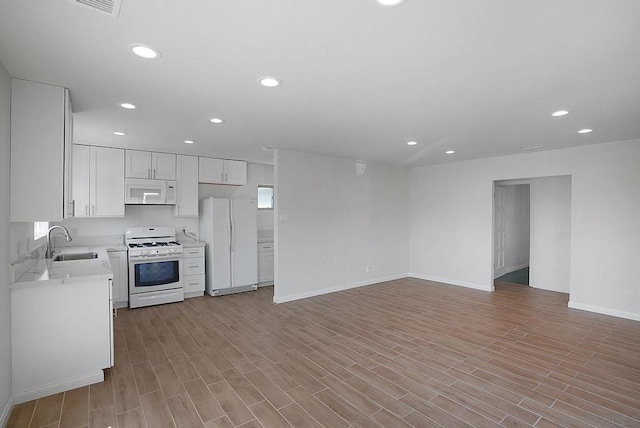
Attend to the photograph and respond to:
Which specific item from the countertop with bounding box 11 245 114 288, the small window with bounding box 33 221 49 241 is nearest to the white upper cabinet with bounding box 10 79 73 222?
the countertop with bounding box 11 245 114 288

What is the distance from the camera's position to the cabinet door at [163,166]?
539 cm

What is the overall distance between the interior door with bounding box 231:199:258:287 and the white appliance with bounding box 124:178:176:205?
1070 mm

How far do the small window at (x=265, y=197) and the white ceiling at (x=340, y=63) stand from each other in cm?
309

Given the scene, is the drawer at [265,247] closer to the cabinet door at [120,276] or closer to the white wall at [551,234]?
the cabinet door at [120,276]

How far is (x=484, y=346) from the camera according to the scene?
139 inches

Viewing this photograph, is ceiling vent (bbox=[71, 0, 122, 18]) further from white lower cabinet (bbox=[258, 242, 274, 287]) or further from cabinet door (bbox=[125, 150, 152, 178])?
white lower cabinet (bbox=[258, 242, 274, 287])

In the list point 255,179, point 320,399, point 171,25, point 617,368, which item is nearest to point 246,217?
point 255,179

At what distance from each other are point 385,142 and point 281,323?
2.96 meters

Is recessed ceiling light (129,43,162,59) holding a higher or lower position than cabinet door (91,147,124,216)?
higher

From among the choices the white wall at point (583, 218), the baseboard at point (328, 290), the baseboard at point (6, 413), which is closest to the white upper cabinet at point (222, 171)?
the baseboard at point (328, 290)

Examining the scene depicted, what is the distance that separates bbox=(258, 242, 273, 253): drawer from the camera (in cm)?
626

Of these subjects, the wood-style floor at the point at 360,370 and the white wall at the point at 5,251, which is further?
the wood-style floor at the point at 360,370

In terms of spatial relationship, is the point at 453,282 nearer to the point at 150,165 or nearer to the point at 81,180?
the point at 150,165

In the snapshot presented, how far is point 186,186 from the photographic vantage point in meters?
5.68
